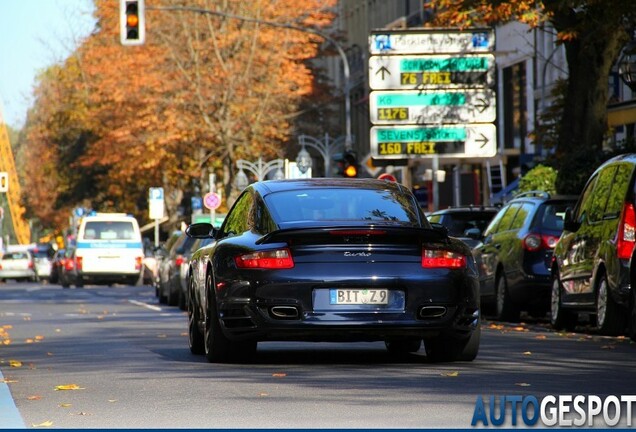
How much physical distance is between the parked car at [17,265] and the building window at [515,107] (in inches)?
1304

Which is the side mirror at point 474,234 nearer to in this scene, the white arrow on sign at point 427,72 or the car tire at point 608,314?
the car tire at point 608,314

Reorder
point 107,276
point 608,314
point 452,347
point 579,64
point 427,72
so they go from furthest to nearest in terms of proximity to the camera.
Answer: point 107,276 < point 427,72 < point 579,64 < point 608,314 < point 452,347

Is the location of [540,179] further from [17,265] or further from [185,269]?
[17,265]

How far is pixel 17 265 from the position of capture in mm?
88812

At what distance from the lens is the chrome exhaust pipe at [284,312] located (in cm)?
1478

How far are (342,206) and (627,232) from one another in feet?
14.3

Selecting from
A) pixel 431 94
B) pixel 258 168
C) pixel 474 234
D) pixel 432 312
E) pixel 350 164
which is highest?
pixel 431 94

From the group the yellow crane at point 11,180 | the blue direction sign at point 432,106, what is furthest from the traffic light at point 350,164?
the yellow crane at point 11,180

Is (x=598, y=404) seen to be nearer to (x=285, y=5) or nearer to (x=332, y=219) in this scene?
(x=332, y=219)

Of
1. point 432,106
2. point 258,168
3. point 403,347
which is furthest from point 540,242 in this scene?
point 258,168

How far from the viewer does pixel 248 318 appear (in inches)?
591

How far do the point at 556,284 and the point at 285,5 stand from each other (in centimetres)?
4638

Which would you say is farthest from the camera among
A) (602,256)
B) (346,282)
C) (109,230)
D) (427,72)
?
(109,230)

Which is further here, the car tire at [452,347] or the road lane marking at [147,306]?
the road lane marking at [147,306]
